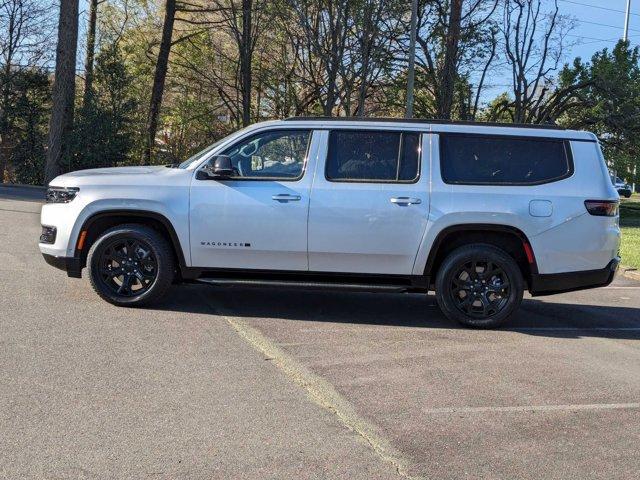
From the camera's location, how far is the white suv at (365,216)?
6.83 metres

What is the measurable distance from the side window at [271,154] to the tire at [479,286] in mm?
1798

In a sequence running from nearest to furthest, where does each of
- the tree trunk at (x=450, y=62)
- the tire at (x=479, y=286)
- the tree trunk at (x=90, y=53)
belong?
the tire at (x=479, y=286), the tree trunk at (x=450, y=62), the tree trunk at (x=90, y=53)

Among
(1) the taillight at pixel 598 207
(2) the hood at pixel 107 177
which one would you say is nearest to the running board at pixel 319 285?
(2) the hood at pixel 107 177

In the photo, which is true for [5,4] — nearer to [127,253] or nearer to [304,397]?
[127,253]

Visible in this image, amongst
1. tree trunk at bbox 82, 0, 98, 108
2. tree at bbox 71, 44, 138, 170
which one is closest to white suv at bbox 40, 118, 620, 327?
tree at bbox 71, 44, 138, 170

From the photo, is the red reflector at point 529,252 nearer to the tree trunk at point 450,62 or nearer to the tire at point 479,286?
the tire at point 479,286

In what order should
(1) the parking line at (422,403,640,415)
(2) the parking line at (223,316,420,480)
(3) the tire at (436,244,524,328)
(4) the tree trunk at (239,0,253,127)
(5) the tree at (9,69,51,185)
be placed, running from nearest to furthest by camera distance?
(2) the parking line at (223,316,420,480)
(1) the parking line at (422,403,640,415)
(3) the tire at (436,244,524,328)
(4) the tree trunk at (239,0,253,127)
(5) the tree at (9,69,51,185)

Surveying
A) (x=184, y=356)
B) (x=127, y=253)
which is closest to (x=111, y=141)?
(x=127, y=253)

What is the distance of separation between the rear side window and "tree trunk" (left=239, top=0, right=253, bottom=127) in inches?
753

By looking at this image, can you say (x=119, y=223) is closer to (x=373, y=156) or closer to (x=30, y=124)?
(x=373, y=156)

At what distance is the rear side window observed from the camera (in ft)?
22.8

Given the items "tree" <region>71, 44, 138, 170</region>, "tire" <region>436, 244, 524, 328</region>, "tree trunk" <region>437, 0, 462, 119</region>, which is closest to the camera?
"tire" <region>436, 244, 524, 328</region>

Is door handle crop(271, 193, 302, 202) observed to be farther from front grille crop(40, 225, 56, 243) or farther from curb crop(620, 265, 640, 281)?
→ curb crop(620, 265, 640, 281)

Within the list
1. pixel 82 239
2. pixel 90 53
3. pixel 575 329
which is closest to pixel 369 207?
pixel 575 329
